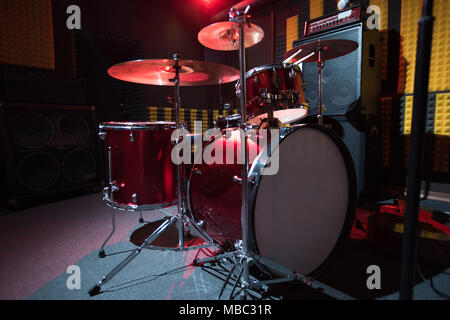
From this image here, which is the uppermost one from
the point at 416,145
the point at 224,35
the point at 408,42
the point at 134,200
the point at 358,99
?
the point at 408,42

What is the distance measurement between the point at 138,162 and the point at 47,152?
1.82m

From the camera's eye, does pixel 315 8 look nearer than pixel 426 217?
No

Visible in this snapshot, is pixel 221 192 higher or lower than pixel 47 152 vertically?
lower

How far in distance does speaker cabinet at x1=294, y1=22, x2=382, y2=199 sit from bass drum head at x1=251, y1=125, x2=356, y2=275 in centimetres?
128

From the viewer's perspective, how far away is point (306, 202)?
1.30 metres

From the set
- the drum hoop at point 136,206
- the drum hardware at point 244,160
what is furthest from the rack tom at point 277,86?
the drum hoop at point 136,206

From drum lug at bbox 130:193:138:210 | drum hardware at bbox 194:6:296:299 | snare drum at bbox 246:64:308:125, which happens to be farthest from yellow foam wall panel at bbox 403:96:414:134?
drum lug at bbox 130:193:138:210

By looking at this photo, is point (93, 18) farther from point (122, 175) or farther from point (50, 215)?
point (122, 175)

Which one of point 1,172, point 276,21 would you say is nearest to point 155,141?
point 1,172

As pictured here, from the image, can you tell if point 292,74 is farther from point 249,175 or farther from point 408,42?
point 408,42

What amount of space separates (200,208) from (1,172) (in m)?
2.68

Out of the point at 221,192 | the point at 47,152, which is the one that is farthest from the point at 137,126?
the point at 47,152

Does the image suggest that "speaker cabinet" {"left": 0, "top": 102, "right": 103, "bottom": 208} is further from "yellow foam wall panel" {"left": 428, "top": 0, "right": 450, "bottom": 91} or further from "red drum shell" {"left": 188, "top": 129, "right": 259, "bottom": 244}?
"yellow foam wall panel" {"left": 428, "top": 0, "right": 450, "bottom": 91}
